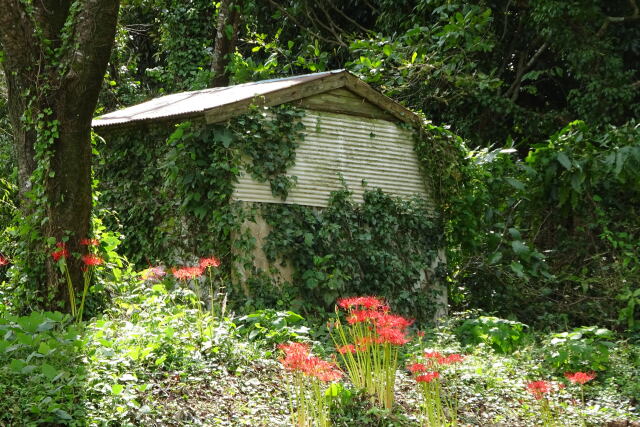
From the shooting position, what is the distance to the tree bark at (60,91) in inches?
267

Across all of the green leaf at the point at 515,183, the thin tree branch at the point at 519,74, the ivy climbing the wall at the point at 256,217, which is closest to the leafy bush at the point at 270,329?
the ivy climbing the wall at the point at 256,217

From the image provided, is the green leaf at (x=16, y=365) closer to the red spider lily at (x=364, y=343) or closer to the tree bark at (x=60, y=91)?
the tree bark at (x=60, y=91)

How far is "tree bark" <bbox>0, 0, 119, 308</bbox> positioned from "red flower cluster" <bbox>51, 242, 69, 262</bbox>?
0.25 ft

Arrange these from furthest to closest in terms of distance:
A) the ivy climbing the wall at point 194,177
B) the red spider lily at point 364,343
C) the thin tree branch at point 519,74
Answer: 1. the thin tree branch at point 519,74
2. the ivy climbing the wall at point 194,177
3. the red spider lily at point 364,343

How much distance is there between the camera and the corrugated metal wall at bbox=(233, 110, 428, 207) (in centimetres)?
898

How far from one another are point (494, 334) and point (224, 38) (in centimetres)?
977

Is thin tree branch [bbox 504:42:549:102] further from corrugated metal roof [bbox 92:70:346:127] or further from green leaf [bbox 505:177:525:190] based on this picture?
corrugated metal roof [bbox 92:70:346:127]

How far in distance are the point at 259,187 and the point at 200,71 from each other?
26.2ft

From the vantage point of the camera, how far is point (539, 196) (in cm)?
1064

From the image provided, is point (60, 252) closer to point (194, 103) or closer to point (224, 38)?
point (194, 103)

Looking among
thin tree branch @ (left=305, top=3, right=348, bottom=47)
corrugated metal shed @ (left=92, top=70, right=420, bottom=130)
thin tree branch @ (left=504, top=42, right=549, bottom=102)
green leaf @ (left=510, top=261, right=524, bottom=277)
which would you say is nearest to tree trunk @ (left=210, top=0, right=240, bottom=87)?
thin tree branch @ (left=305, top=3, right=348, bottom=47)

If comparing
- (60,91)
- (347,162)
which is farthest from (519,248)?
(60,91)

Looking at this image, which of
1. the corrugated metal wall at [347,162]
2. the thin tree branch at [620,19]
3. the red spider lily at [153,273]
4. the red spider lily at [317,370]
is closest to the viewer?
the red spider lily at [317,370]

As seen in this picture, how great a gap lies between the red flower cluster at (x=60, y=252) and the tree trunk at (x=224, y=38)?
28.8 feet
